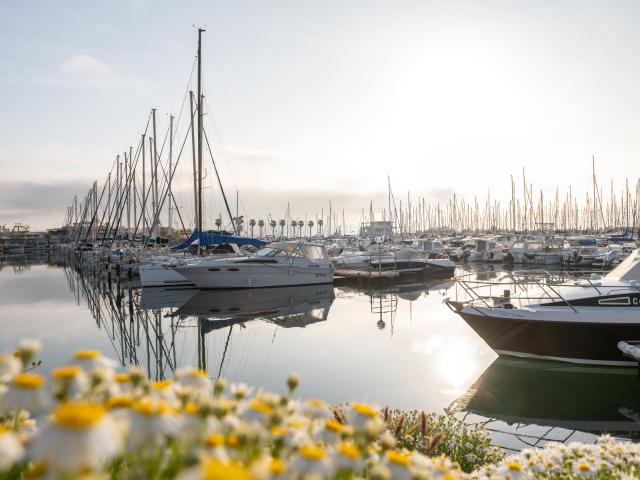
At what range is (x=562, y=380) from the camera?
11.5 m

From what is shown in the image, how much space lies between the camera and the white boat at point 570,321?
11648mm

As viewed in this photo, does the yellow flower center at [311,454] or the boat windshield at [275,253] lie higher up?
the yellow flower center at [311,454]

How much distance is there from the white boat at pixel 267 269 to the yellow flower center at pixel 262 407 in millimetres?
25238

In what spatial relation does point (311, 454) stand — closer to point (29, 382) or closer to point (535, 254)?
point (29, 382)

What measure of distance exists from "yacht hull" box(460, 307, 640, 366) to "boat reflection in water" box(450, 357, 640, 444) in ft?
1.00

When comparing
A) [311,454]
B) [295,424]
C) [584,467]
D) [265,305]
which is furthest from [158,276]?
[311,454]

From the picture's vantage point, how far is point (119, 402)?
204 cm

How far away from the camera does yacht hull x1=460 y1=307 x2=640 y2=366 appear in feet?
38.0

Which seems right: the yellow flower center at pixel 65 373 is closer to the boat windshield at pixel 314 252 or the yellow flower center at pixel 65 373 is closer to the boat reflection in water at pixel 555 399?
the boat reflection in water at pixel 555 399

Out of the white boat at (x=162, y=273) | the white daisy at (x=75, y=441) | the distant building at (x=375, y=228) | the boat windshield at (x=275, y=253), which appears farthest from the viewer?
the distant building at (x=375, y=228)

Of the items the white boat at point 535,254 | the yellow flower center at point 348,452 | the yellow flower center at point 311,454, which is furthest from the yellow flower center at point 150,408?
the white boat at point 535,254

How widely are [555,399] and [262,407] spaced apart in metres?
9.93

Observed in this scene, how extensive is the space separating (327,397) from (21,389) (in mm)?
8693

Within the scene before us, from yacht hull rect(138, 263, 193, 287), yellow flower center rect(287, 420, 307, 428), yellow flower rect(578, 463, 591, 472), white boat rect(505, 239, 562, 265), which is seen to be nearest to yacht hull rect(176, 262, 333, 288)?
yacht hull rect(138, 263, 193, 287)
